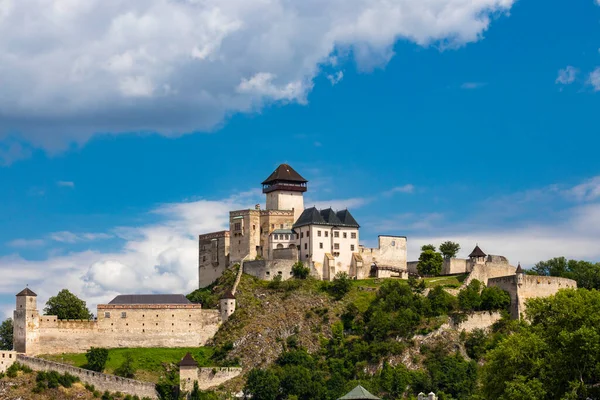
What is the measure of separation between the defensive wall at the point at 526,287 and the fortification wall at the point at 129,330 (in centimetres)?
2946

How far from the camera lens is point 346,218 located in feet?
429

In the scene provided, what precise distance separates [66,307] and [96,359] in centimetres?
1082

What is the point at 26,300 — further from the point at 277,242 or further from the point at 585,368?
the point at 585,368

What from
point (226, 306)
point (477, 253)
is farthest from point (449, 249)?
point (226, 306)

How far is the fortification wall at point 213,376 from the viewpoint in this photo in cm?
10969

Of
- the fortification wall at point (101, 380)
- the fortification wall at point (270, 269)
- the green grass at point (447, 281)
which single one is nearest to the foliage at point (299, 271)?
the fortification wall at point (270, 269)

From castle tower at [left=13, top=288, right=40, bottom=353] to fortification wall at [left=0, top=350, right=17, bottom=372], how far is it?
116 inches

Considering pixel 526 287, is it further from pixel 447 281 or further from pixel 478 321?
pixel 447 281

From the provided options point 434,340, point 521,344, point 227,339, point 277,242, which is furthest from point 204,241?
point 521,344

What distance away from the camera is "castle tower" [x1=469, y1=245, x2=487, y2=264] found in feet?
428

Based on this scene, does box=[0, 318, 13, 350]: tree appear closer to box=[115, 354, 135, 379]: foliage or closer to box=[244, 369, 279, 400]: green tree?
box=[115, 354, 135, 379]: foliage

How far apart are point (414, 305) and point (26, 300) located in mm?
37654

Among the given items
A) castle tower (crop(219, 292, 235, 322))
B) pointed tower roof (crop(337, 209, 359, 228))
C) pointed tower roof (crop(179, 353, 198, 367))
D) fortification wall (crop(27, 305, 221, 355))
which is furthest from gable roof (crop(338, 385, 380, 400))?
pointed tower roof (crop(337, 209, 359, 228))

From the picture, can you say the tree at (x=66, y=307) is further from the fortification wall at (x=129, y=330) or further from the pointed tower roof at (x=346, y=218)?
the pointed tower roof at (x=346, y=218)
